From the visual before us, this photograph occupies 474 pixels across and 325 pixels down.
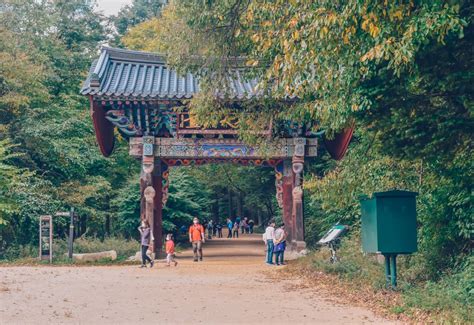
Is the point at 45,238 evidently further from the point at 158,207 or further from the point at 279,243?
the point at 279,243

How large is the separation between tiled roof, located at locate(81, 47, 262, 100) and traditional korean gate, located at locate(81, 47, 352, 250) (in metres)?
0.03

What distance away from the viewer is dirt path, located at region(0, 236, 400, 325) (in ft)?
27.8

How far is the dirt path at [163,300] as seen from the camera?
846 cm

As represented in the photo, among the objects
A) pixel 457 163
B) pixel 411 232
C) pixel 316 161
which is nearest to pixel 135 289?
pixel 411 232

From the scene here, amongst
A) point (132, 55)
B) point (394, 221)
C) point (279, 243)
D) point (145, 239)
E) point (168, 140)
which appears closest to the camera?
point (394, 221)

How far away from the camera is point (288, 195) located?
20.1m

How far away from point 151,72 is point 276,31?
39.3 ft

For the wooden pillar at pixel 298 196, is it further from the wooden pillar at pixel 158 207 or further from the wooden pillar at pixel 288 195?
the wooden pillar at pixel 158 207

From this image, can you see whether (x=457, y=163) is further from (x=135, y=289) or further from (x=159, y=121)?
(x=159, y=121)

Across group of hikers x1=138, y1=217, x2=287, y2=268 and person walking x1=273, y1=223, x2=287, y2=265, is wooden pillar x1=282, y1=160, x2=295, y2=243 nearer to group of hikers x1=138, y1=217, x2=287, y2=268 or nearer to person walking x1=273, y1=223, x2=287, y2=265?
group of hikers x1=138, y1=217, x2=287, y2=268

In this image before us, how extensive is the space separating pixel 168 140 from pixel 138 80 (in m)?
2.29

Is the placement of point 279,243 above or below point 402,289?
above

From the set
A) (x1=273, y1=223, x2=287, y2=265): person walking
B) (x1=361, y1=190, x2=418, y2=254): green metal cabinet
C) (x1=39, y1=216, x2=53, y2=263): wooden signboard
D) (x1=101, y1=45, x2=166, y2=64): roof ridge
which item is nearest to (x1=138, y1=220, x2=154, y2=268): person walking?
(x1=273, y1=223, x2=287, y2=265): person walking

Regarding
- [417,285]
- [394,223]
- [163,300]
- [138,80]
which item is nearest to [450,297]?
[417,285]
